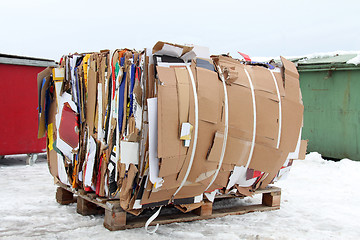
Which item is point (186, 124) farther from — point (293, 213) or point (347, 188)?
point (347, 188)

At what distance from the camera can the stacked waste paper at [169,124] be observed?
291cm

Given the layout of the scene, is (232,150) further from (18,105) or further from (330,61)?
(330,61)

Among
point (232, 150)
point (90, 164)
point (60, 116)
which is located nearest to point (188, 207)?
point (232, 150)

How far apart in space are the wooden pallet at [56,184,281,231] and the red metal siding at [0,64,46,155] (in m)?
2.83

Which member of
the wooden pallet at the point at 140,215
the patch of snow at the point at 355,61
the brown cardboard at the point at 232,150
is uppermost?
the patch of snow at the point at 355,61

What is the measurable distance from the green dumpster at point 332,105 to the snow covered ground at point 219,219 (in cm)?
184

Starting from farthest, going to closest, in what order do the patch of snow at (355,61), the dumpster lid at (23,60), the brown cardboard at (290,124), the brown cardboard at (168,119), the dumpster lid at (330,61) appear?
the dumpster lid at (330,61)
the patch of snow at (355,61)
the dumpster lid at (23,60)
the brown cardboard at (290,124)
the brown cardboard at (168,119)

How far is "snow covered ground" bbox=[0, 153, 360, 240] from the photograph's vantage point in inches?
125

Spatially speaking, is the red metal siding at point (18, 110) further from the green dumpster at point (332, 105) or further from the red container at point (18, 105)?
the green dumpster at point (332, 105)

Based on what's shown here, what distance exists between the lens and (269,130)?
347cm

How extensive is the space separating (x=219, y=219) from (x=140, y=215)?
0.73 m

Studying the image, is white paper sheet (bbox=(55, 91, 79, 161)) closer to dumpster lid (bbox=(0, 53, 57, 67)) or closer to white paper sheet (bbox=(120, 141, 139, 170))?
white paper sheet (bbox=(120, 141, 139, 170))

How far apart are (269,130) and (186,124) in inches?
37.1

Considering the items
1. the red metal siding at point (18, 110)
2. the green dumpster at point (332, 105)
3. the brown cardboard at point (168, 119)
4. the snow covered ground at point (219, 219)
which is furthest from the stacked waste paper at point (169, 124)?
the green dumpster at point (332, 105)
